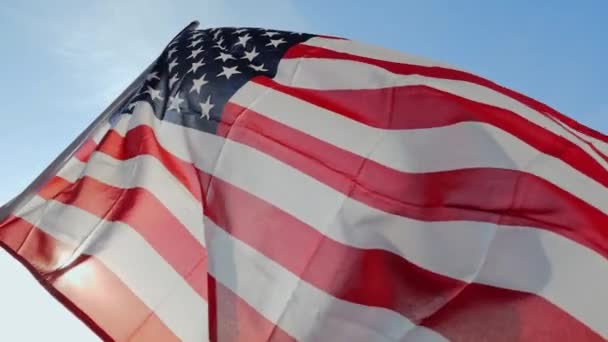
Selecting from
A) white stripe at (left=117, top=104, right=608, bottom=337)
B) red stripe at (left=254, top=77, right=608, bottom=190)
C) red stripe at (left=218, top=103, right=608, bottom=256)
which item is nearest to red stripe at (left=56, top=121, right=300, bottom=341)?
white stripe at (left=117, top=104, right=608, bottom=337)

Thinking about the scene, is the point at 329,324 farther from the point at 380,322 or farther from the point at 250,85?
the point at 250,85

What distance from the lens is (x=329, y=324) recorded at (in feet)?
13.6

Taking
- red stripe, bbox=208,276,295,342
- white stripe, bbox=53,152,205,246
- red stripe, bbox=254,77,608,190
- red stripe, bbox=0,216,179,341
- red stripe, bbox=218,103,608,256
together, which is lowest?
red stripe, bbox=0,216,179,341

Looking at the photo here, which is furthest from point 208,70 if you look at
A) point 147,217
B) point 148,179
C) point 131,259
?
point 131,259

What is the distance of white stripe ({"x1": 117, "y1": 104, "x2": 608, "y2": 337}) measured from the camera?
3680 millimetres

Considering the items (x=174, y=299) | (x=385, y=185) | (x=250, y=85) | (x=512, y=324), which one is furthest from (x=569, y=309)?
(x=250, y=85)

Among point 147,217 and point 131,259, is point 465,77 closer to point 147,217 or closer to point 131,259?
point 147,217

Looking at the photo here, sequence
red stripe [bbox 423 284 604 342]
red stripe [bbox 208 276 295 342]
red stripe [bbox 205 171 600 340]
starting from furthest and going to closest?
1. red stripe [bbox 208 276 295 342]
2. red stripe [bbox 205 171 600 340]
3. red stripe [bbox 423 284 604 342]

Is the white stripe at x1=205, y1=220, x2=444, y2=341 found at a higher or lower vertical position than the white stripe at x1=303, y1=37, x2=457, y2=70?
lower

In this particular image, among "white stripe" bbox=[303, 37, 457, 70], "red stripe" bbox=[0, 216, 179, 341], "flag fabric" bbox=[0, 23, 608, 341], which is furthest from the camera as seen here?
"white stripe" bbox=[303, 37, 457, 70]

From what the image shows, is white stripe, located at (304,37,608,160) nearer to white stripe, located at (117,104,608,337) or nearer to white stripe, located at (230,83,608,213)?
white stripe, located at (230,83,608,213)

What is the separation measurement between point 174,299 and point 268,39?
8.12ft

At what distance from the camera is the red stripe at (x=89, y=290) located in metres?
4.32

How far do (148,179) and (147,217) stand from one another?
0.32 metres
